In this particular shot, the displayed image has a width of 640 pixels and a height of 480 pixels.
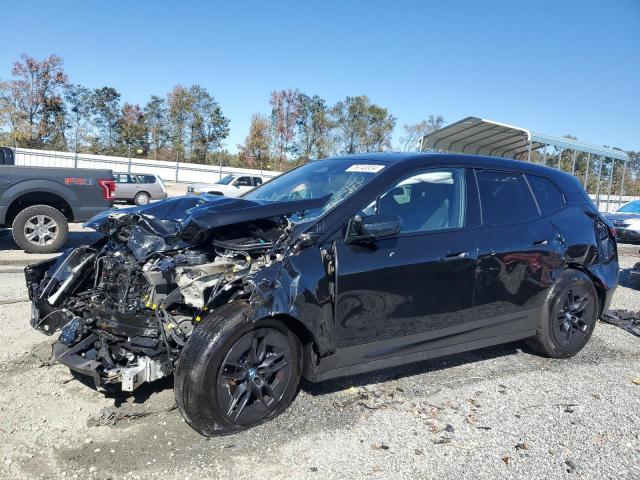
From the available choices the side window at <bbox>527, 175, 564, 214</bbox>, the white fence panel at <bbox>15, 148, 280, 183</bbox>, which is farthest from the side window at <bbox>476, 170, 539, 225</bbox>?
the white fence panel at <bbox>15, 148, 280, 183</bbox>

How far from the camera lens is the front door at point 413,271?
10.8ft

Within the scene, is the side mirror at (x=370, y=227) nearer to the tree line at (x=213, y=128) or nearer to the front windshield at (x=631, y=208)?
the front windshield at (x=631, y=208)

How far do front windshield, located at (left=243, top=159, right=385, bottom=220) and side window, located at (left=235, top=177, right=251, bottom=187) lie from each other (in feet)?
69.8

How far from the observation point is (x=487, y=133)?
17.6m

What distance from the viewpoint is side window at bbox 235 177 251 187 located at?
25.6 meters

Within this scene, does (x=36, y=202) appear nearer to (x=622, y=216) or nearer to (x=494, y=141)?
(x=494, y=141)

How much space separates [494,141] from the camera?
18.4 meters

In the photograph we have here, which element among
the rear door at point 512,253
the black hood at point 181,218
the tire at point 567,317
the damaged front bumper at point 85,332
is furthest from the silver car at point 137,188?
the tire at point 567,317

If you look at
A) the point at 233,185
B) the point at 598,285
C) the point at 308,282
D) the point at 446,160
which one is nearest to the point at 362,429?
the point at 308,282

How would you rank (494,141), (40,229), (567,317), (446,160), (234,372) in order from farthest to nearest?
(494,141), (40,229), (567,317), (446,160), (234,372)

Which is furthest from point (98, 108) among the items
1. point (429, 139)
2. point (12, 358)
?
Result: point (12, 358)

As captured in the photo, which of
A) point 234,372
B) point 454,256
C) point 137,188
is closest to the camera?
point 234,372

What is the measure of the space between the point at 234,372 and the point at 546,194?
3.26 m

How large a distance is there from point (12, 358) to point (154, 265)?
1760 millimetres
